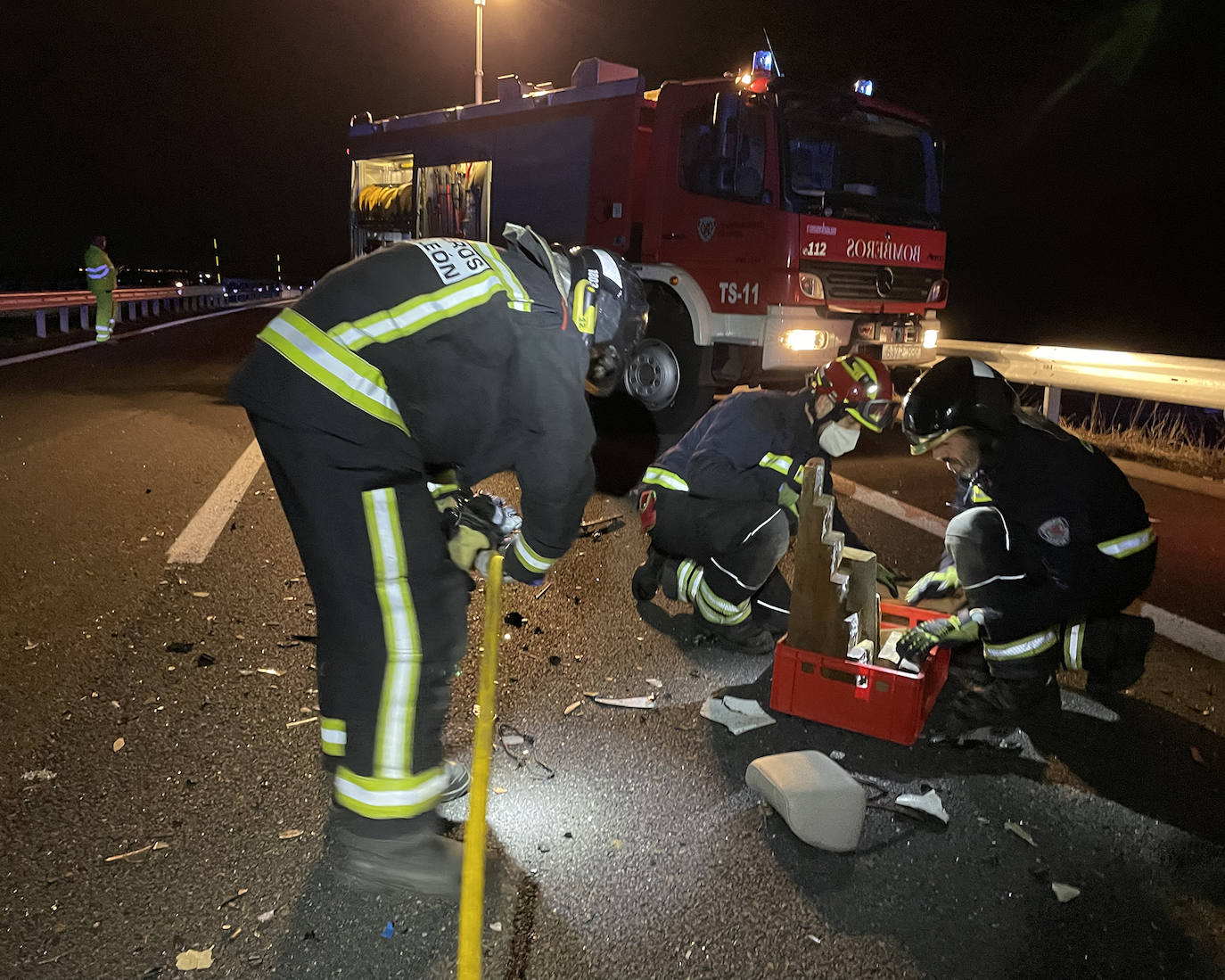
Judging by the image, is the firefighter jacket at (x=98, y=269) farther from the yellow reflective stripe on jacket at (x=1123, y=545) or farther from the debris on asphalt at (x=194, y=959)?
the yellow reflective stripe on jacket at (x=1123, y=545)

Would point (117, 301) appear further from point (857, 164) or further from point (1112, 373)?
point (1112, 373)

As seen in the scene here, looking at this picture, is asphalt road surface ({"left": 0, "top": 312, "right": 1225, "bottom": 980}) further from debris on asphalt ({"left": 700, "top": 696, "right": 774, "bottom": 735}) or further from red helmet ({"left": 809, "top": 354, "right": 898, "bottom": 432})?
red helmet ({"left": 809, "top": 354, "right": 898, "bottom": 432})

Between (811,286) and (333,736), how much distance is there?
663 centimetres

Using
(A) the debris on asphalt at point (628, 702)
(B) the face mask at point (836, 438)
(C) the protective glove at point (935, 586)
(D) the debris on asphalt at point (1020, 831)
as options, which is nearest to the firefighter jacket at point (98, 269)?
(B) the face mask at point (836, 438)

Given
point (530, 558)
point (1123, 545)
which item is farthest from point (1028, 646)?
point (530, 558)

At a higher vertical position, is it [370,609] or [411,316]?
[411,316]

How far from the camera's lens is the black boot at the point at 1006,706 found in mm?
3742

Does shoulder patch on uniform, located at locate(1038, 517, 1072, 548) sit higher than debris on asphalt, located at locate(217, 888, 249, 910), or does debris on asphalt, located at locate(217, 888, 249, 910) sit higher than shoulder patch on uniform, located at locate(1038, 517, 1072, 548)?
shoulder patch on uniform, located at locate(1038, 517, 1072, 548)

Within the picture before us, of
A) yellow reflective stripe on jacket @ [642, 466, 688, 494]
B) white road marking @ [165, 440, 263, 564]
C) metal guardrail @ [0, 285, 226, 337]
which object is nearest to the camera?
yellow reflective stripe on jacket @ [642, 466, 688, 494]

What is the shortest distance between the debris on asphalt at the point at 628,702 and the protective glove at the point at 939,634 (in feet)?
3.29

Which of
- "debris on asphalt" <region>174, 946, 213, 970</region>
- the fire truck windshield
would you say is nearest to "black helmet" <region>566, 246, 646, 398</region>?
"debris on asphalt" <region>174, 946, 213, 970</region>

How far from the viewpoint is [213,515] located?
6.17 meters

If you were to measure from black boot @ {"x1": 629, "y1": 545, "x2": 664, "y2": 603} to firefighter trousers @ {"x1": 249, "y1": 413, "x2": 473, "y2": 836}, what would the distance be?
7.55 feet

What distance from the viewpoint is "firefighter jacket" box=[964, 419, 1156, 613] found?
12.1 ft
